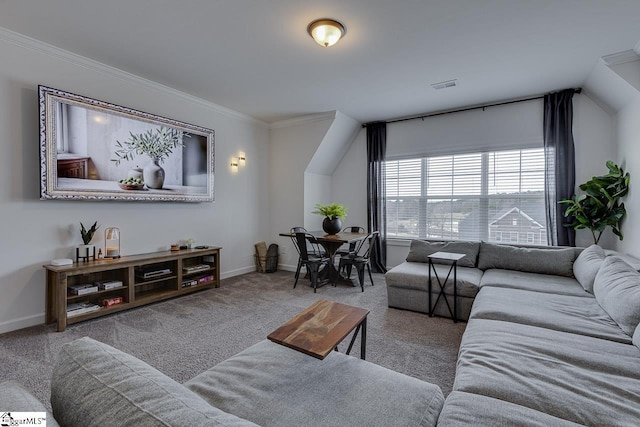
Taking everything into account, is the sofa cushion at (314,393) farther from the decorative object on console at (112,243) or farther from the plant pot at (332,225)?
the plant pot at (332,225)

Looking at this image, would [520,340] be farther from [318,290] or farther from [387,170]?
[387,170]

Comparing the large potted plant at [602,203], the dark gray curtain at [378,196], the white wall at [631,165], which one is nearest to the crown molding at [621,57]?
the white wall at [631,165]

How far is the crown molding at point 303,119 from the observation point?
5.04 metres

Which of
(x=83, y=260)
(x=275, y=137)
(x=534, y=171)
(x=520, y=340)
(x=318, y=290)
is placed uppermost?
(x=275, y=137)

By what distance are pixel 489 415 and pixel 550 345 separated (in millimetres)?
849

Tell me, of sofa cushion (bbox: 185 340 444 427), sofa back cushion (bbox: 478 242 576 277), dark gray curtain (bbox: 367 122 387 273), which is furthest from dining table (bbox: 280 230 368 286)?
sofa cushion (bbox: 185 340 444 427)

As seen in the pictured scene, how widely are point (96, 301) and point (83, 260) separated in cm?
48

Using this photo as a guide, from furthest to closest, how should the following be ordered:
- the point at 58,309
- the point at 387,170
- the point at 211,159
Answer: the point at 387,170
the point at 211,159
the point at 58,309

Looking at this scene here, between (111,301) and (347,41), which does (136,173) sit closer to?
(111,301)

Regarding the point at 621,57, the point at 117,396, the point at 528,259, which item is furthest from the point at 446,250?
the point at 117,396

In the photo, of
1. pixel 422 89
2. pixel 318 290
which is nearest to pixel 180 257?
pixel 318 290

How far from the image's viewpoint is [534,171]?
4.35 metres

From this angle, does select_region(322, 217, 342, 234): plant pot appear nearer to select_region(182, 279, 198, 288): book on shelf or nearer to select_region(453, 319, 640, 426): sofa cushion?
select_region(182, 279, 198, 288): book on shelf

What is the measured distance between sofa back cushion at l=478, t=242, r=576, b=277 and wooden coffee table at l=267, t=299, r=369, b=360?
242 cm
